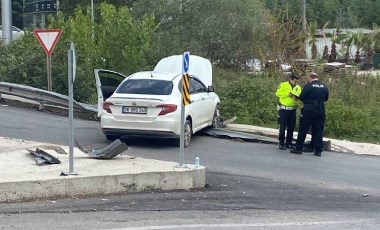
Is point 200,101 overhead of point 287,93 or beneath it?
beneath

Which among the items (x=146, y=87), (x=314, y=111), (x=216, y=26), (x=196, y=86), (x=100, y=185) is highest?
(x=216, y=26)

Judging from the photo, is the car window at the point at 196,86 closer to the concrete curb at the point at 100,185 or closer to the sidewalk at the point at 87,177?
the sidewalk at the point at 87,177

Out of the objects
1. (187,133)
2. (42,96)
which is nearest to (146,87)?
(187,133)

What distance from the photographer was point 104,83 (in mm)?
17547

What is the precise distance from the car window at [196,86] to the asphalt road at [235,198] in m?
1.18

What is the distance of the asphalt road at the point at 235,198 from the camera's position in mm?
9539

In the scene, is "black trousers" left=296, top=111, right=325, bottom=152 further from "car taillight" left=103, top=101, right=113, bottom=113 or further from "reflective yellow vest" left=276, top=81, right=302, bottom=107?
"car taillight" left=103, top=101, right=113, bottom=113

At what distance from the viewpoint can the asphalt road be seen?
9539 millimetres

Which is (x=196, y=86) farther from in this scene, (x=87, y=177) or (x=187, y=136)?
(x=87, y=177)

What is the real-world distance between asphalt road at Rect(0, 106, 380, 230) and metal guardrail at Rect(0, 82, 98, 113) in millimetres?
2410

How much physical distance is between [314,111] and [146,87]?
362 cm

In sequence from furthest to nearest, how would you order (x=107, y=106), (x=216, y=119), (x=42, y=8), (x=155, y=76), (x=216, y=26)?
1. (x=42, y=8)
2. (x=216, y=26)
3. (x=216, y=119)
4. (x=155, y=76)
5. (x=107, y=106)

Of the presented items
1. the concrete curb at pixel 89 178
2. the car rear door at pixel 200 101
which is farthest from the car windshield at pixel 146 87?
the concrete curb at pixel 89 178

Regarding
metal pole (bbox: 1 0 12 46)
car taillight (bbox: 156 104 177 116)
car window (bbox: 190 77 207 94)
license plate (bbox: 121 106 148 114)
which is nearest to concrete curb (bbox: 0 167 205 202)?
car taillight (bbox: 156 104 177 116)
